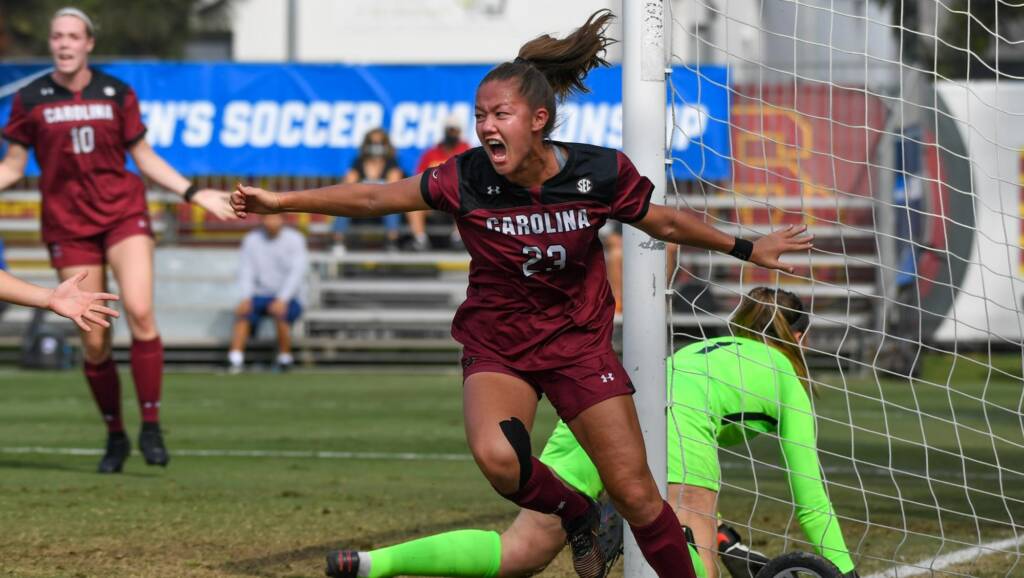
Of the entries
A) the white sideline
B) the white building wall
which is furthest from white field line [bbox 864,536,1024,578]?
the white building wall

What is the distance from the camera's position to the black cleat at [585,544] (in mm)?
5016

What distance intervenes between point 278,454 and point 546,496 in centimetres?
478

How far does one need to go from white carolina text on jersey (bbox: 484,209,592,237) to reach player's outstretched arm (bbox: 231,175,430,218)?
0.24 m

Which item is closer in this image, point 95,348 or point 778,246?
point 778,246

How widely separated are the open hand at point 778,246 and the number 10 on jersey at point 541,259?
2.37ft

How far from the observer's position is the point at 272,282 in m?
16.2

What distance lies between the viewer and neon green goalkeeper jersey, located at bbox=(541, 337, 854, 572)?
17.5 ft

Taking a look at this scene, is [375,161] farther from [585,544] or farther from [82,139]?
[585,544]

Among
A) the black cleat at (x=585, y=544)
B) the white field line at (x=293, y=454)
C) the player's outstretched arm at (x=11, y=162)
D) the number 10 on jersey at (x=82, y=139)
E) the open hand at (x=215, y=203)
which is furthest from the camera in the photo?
the white field line at (x=293, y=454)

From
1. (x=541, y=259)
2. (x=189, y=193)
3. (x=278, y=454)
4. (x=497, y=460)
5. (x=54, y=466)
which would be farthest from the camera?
(x=278, y=454)

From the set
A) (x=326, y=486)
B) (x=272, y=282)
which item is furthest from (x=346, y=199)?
(x=272, y=282)

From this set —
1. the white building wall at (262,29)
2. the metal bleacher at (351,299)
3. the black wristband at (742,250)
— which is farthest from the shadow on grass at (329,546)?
the white building wall at (262,29)

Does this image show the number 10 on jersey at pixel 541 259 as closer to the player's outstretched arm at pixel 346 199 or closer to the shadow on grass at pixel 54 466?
the player's outstretched arm at pixel 346 199

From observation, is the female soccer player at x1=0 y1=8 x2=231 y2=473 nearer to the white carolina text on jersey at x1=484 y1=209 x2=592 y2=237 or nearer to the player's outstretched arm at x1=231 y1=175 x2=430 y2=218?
the player's outstretched arm at x1=231 y1=175 x2=430 y2=218
